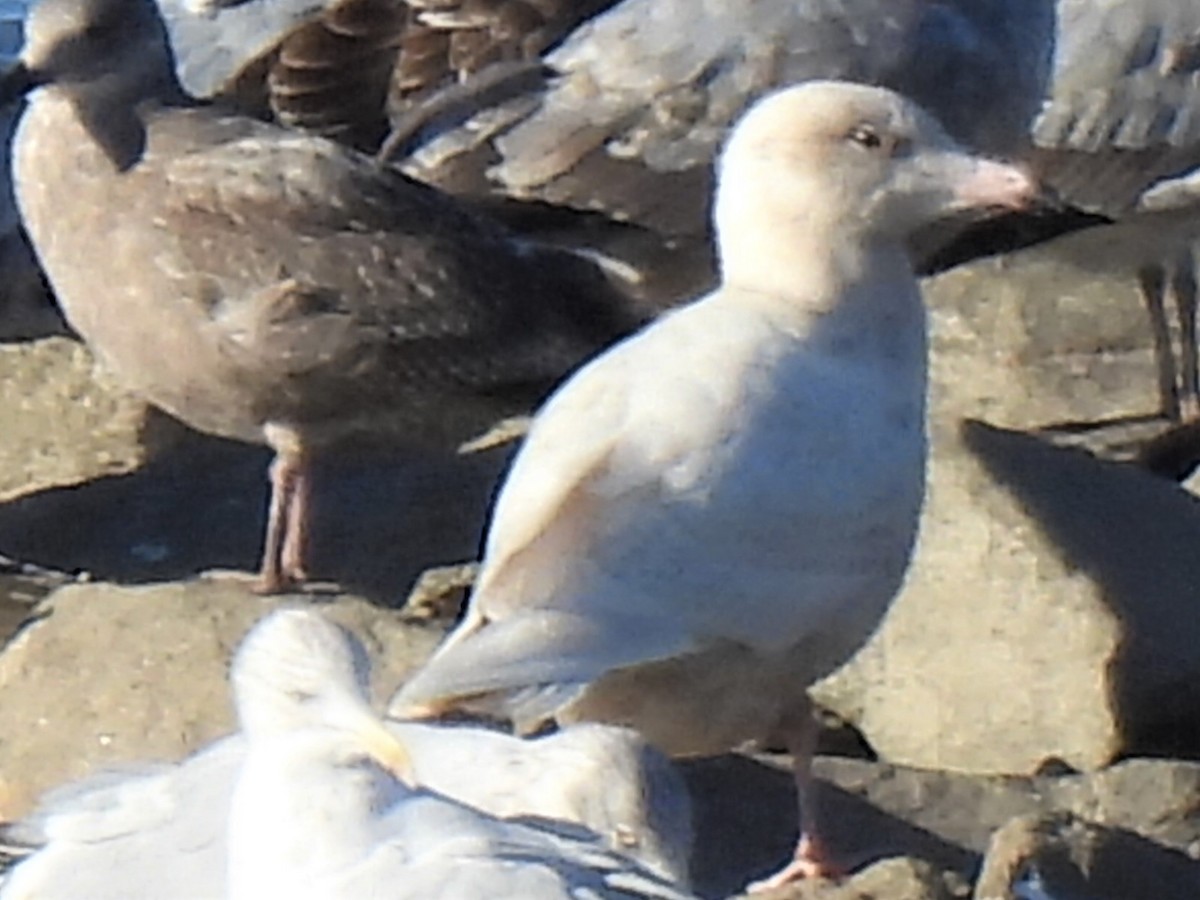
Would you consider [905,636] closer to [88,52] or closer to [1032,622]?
[1032,622]

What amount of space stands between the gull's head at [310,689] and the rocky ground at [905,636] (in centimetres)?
80

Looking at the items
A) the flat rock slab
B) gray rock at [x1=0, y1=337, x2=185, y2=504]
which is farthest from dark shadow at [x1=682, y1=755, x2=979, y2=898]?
gray rock at [x1=0, y1=337, x2=185, y2=504]

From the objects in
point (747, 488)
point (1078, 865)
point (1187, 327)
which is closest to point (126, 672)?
point (747, 488)

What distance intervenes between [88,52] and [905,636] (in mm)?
1942

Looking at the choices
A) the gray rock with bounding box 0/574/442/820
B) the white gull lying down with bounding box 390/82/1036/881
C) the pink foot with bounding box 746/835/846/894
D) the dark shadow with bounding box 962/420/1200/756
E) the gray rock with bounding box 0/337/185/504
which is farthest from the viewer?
the gray rock with bounding box 0/337/185/504

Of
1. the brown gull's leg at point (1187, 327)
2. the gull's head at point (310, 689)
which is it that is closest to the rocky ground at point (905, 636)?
the brown gull's leg at point (1187, 327)

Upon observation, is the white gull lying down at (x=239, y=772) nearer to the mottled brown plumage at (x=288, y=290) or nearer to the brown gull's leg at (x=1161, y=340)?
the mottled brown plumage at (x=288, y=290)

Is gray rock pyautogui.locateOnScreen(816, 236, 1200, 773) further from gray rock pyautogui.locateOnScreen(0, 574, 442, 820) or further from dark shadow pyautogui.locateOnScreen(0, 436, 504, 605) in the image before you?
dark shadow pyautogui.locateOnScreen(0, 436, 504, 605)

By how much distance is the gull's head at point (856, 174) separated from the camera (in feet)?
18.4

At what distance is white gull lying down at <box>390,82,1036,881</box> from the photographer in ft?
16.8

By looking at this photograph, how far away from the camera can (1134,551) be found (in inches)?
248

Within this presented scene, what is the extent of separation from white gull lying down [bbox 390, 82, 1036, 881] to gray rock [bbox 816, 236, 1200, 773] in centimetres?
73

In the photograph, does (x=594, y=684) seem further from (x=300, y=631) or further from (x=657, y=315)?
(x=657, y=315)

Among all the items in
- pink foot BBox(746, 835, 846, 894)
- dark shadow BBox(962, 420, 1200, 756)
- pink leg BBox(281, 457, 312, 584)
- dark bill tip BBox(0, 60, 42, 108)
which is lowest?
pink leg BBox(281, 457, 312, 584)
